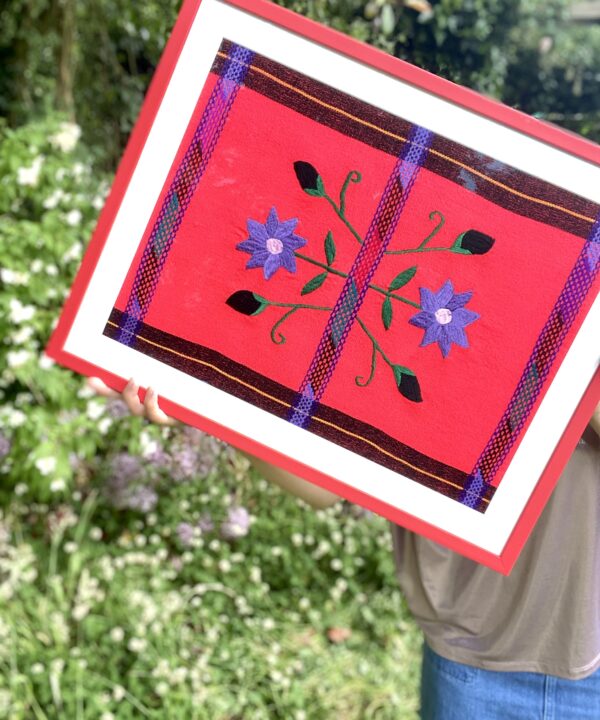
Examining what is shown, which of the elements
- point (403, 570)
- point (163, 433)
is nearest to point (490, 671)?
point (403, 570)

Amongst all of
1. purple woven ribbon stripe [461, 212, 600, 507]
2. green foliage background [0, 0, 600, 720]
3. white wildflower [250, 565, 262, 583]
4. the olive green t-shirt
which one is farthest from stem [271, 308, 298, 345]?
white wildflower [250, 565, 262, 583]

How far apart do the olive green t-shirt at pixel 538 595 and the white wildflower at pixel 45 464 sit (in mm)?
1317

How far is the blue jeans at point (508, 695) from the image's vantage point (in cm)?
125

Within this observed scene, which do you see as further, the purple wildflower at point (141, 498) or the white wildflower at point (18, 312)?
the purple wildflower at point (141, 498)

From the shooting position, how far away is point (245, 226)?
1135 millimetres

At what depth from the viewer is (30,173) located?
7.64 ft

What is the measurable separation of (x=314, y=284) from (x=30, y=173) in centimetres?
156

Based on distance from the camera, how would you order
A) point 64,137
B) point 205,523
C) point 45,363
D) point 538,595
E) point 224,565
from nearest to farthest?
1. point 538,595
2. point 45,363
3. point 64,137
4. point 224,565
5. point 205,523

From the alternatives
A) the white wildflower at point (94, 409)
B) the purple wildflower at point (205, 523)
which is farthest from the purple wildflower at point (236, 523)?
the white wildflower at point (94, 409)

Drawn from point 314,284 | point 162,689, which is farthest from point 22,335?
point 314,284

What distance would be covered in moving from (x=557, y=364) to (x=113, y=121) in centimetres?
270

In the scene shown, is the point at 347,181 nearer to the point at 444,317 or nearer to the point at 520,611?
the point at 444,317

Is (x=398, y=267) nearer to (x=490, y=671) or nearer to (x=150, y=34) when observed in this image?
(x=490, y=671)

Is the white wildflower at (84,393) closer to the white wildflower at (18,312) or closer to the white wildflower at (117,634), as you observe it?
the white wildflower at (18,312)
